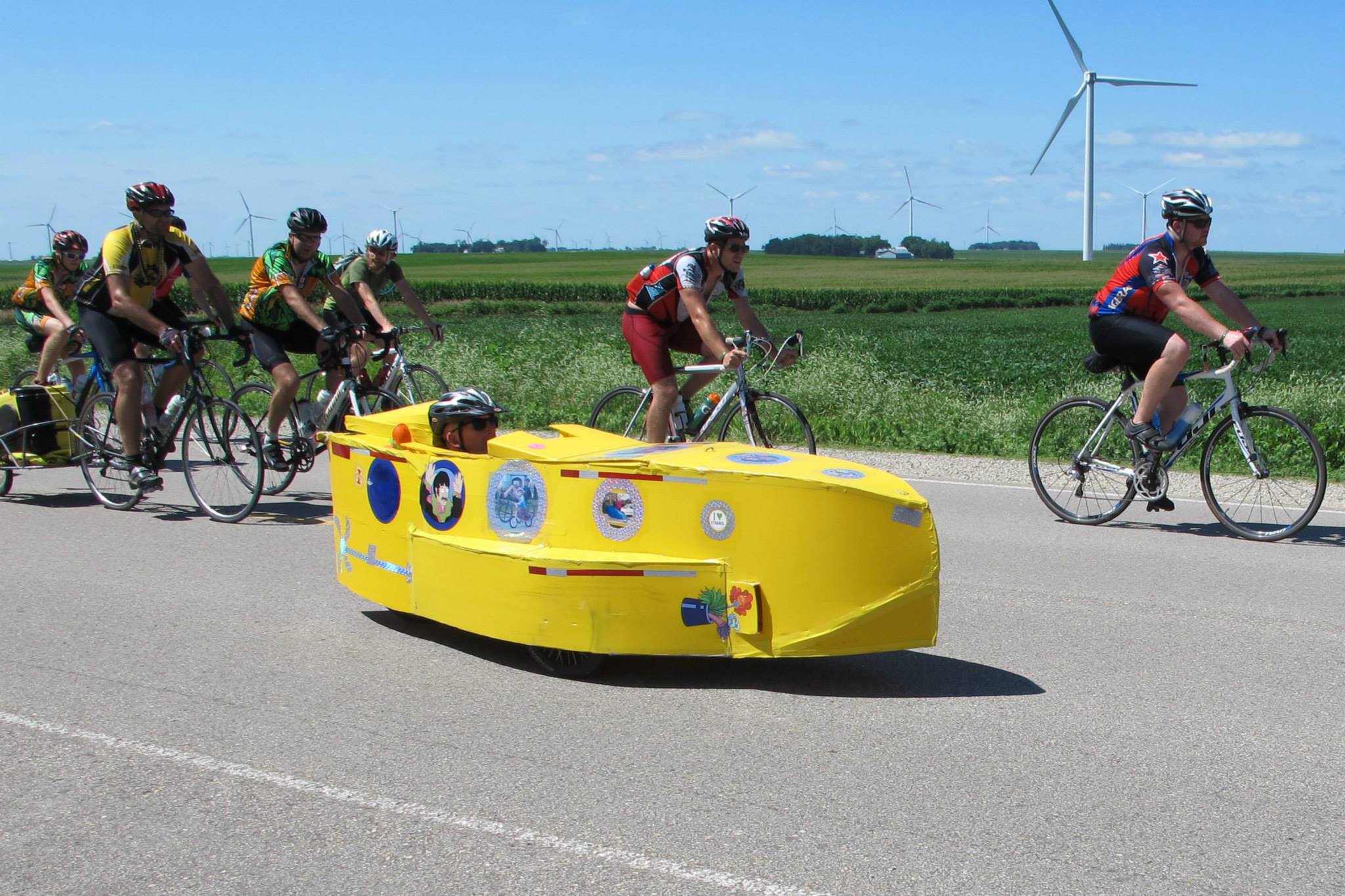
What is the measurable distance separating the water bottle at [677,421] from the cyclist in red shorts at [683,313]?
0.01 metres

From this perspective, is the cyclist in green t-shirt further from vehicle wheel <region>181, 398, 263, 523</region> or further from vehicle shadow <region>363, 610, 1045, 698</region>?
vehicle shadow <region>363, 610, 1045, 698</region>

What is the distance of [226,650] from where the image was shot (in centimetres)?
583

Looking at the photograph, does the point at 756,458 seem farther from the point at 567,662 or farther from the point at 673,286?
the point at 673,286

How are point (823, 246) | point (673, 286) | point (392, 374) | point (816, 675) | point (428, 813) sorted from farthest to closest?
point (823, 246) < point (392, 374) < point (673, 286) < point (816, 675) < point (428, 813)

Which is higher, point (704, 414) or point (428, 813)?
point (704, 414)

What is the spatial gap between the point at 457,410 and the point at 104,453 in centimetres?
455

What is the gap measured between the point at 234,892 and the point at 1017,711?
2.75 m

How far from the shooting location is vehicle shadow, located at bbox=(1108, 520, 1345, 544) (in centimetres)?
823

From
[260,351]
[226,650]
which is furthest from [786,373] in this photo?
[226,650]

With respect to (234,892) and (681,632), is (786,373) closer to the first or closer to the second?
(681,632)

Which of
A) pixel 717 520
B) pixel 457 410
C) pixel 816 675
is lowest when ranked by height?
pixel 816 675

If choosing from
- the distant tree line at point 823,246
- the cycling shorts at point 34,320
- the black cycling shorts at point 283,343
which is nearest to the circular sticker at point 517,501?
the black cycling shorts at point 283,343

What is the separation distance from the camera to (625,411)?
10836 mm

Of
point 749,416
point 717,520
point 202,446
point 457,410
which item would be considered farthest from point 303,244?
point 717,520
